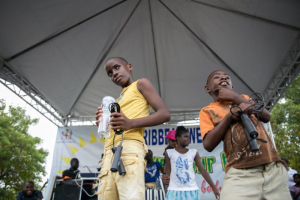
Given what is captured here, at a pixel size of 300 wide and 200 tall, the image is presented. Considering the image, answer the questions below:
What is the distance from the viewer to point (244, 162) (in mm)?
1261

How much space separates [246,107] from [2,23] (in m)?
4.62

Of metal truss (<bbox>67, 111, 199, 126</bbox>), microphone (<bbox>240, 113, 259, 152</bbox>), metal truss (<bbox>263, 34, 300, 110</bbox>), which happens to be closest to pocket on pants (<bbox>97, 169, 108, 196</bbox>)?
microphone (<bbox>240, 113, 259, 152</bbox>)

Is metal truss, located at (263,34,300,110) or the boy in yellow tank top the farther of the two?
metal truss, located at (263,34,300,110)

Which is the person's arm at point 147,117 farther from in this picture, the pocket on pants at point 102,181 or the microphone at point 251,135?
the microphone at point 251,135

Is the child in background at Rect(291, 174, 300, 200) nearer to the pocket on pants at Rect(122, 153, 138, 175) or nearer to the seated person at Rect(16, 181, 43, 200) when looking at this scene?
the pocket on pants at Rect(122, 153, 138, 175)

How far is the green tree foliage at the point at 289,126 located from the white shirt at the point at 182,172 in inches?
469

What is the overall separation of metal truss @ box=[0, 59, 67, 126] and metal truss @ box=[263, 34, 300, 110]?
5.83 meters

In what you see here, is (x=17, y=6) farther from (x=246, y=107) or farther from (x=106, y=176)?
(x=246, y=107)

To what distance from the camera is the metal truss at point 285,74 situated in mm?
4684

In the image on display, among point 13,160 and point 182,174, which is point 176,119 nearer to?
point 182,174

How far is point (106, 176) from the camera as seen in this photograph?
1305 mm

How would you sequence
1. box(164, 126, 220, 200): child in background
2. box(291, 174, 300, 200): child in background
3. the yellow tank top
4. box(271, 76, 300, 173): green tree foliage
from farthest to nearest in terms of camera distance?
box(271, 76, 300, 173): green tree foliage
box(291, 174, 300, 200): child in background
box(164, 126, 220, 200): child in background
the yellow tank top

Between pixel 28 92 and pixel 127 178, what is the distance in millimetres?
5506

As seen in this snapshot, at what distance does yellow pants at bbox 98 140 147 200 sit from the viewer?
3.91 feet
